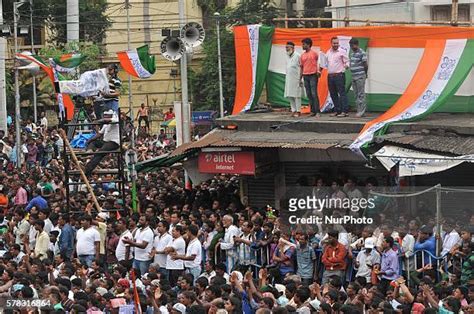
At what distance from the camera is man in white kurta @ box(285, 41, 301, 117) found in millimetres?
25844

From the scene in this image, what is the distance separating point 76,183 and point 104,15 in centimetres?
2865

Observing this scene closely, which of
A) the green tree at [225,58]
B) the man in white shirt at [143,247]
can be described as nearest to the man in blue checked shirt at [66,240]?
the man in white shirt at [143,247]

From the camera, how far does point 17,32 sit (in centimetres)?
3938

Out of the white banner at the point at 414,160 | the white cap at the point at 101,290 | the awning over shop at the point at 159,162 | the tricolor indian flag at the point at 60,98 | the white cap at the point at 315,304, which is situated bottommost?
the white cap at the point at 101,290

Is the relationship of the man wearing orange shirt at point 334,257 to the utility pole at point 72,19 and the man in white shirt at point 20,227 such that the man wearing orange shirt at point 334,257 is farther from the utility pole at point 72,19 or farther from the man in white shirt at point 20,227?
the utility pole at point 72,19

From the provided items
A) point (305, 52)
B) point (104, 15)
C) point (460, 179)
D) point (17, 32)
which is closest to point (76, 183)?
point (305, 52)

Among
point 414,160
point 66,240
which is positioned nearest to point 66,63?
point 66,240

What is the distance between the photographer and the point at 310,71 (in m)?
25.5

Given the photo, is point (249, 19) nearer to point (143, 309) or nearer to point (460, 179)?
point (460, 179)

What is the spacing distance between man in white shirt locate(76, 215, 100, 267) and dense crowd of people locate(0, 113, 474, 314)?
16 millimetres

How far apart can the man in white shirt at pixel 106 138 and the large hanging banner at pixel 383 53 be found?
140 inches

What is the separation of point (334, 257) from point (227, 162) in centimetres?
560

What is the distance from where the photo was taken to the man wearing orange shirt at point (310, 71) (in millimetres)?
25453

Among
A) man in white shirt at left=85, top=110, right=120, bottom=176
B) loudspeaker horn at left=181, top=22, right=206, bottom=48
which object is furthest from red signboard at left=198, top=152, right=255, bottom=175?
loudspeaker horn at left=181, top=22, right=206, bottom=48
